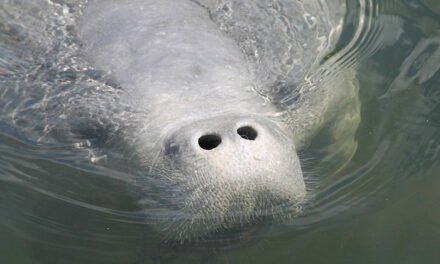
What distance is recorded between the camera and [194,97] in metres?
3.57

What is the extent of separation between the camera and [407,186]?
420 centimetres

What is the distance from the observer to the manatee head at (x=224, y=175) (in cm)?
301

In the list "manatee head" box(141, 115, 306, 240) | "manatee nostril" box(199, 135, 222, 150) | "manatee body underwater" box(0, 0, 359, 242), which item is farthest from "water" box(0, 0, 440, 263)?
"manatee nostril" box(199, 135, 222, 150)

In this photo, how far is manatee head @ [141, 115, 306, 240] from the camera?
301cm

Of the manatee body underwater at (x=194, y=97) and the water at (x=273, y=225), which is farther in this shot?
the water at (x=273, y=225)

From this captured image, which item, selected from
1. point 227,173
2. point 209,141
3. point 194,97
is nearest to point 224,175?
point 227,173

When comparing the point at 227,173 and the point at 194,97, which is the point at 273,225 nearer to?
the point at 227,173

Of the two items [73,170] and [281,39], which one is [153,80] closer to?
[73,170]

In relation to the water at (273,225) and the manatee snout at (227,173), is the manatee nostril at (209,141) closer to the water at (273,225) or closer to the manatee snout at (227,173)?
the manatee snout at (227,173)

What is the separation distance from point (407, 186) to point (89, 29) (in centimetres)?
256

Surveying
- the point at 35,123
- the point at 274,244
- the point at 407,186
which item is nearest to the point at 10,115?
the point at 35,123

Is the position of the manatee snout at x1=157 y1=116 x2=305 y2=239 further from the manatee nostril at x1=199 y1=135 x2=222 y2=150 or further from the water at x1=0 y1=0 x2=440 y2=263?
the water at x1=0 y1=0 x2=440 y2=263

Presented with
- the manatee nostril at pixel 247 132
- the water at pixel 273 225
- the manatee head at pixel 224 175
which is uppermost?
the manatee nostril at pixel 247 132

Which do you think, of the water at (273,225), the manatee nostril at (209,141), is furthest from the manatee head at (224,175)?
the water at (273,225)
